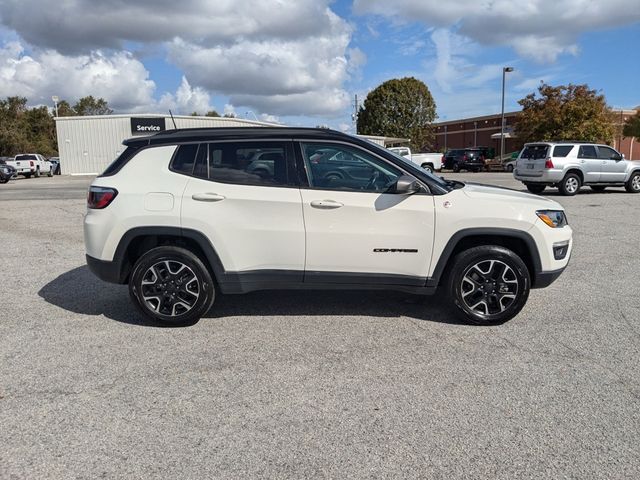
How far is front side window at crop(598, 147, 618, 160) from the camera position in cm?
1656

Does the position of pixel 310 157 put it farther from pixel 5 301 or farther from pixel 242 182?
pixel 5 301

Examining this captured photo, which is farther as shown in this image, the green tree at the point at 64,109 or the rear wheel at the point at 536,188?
the green tree at the point at 64,109

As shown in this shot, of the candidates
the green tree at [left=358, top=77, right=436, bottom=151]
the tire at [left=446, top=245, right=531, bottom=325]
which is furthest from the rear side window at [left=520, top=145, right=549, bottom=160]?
the green tree at [left=358, top=77, right=436, bottom=151]

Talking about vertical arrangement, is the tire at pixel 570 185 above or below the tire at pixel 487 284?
above

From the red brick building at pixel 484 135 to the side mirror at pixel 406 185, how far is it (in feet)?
160

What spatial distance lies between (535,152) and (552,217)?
43.9 feet

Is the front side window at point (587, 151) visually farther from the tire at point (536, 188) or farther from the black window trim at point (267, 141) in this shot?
the black window trim at point (267, 141)

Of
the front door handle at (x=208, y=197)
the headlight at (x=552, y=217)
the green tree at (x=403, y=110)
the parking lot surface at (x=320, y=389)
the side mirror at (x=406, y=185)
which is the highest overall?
the green tree at (x=403, y=110)

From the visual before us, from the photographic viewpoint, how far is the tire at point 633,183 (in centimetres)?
1709

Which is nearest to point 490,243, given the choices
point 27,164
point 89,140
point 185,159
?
point 185,159

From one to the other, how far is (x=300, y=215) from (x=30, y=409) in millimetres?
2432

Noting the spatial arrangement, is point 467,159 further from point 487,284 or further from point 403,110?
point 487,284

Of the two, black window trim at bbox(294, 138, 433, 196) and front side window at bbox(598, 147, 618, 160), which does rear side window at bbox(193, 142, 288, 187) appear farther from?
front side window at bbox(598, 147, 618, 160)

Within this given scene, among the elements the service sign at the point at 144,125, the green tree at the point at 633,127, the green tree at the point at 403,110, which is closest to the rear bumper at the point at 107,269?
the service sign at the point at 144,125
